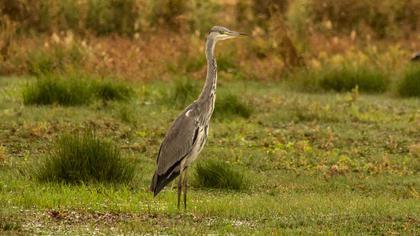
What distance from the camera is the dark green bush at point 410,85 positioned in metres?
21.3

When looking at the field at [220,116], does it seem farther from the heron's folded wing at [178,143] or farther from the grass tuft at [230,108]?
the heron's folded wing at [178,143]

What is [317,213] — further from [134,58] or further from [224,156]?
[134,58]

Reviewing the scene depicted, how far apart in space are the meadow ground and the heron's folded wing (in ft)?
1.43

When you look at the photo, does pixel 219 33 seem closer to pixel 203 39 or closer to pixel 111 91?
pixel 111 91

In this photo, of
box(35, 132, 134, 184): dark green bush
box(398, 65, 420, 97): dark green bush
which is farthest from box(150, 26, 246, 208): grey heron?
box(398, 65, 420, 97): dark green bush

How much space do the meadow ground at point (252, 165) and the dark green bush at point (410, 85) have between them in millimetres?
372

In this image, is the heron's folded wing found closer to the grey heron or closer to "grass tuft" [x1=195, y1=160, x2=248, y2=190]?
the grey heron

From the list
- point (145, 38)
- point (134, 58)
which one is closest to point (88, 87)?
point (134, 58)

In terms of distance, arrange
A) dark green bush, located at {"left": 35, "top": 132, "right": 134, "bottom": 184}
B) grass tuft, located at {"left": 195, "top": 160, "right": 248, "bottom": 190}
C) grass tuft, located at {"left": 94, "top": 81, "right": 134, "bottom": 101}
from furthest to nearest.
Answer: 1. grass tuft, located at {"left": 94, "top": 81, "right": 134, "bottom": 101}
2. grass tuft, located at {"left": 195, "top": 160, "right": 248, "bottom": 190}
3. dark green bush, located at {"left": 35, "top": 132, "right": 134, "bottom": 184}

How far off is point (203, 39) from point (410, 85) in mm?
6670

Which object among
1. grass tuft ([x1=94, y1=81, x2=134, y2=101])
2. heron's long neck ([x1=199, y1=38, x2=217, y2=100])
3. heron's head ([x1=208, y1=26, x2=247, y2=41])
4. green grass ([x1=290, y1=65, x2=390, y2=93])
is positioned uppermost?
heron's head ([x1=208, y1=26, x2=247, y2=41])

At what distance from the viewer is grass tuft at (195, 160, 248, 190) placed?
1303 cm

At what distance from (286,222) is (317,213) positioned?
57 centimetres

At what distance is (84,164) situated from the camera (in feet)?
42.0
